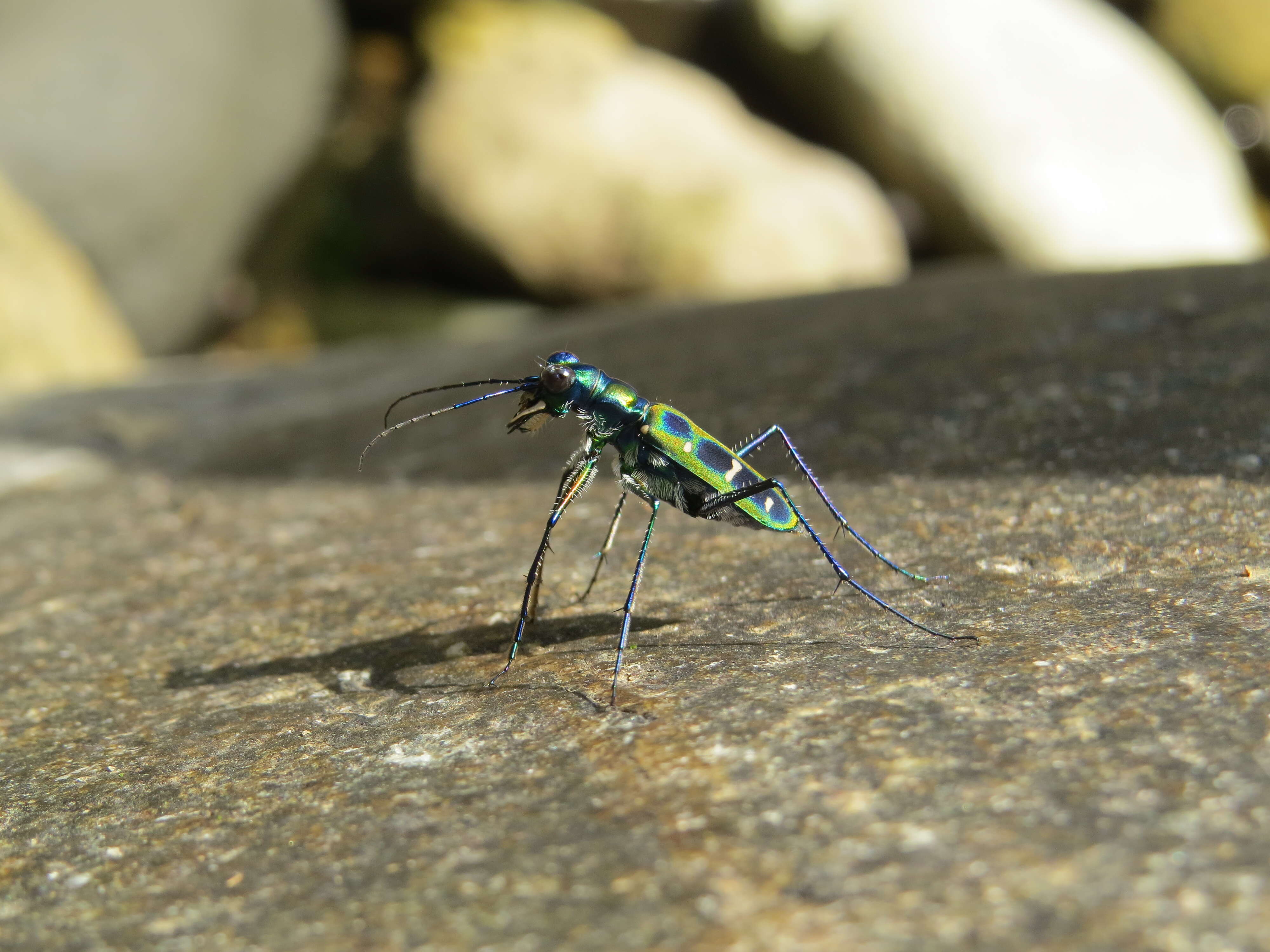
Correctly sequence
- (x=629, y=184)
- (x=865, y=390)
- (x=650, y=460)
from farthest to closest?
(x=629, y=184) → (x=865, y=390) → (x=650, y=460)

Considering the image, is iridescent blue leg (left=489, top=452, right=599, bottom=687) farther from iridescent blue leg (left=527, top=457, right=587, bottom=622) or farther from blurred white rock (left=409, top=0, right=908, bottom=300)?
blurred white rock (left=409, top=0, right=908, bottom=300)

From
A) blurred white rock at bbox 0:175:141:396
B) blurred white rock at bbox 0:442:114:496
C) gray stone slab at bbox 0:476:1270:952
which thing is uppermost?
blurred white rock at bbox 0:175:141:396

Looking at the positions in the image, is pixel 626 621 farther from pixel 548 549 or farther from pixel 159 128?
pixel 159 128

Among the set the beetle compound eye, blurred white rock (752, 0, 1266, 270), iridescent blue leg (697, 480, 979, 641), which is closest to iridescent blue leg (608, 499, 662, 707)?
iridescent blue leg (697, 480, 979, 641)

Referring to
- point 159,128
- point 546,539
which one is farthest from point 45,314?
point 546,539

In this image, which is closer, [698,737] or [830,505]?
[698,737]

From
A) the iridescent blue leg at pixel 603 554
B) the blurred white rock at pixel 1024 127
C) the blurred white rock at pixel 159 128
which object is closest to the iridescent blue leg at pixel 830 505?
the iridescent blue leg at pixel 603 554

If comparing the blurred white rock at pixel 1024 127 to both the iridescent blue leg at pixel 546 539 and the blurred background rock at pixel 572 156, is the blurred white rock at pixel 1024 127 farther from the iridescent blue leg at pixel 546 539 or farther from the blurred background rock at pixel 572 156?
the iridescent blue leg at pixel 546 539
